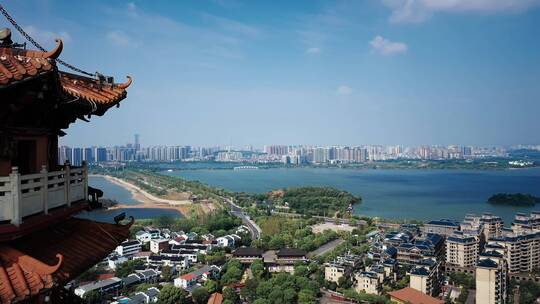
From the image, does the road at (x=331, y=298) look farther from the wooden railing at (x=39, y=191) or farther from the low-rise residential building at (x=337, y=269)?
the wooden railing at (x=39, y=191)

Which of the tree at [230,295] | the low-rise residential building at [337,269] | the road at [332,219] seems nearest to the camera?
the tree at [230,295]

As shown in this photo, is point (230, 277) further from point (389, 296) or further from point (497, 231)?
point (497, 231)

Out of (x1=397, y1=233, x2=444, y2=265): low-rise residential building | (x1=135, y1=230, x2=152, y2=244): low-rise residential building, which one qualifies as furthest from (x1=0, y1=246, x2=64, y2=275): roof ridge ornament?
(x1=135, y1=230, x2=152, y2=244): low-rise residential building

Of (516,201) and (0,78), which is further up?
(0,78)

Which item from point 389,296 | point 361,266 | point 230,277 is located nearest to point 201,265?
point 230,277

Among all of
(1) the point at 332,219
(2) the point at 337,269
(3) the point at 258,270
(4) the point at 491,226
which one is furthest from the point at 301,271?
A: (1) the point at 332,219

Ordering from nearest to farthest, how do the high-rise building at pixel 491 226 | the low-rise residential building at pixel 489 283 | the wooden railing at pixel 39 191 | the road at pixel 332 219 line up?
the wooden railing at pixel 39 191 → the low-rise residential building at pixel 489 283 → the high-rise building at pixel 491 226 → the road at pixel 332 219

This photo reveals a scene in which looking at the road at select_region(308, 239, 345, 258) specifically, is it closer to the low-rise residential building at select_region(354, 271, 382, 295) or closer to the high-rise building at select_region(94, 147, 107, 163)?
the low-rise residential building at select_region(354, 271, 382, 295)

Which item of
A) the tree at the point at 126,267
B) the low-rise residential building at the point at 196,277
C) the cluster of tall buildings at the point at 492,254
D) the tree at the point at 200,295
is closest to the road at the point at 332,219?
the cluster of tall buildings at the point at 492,254
